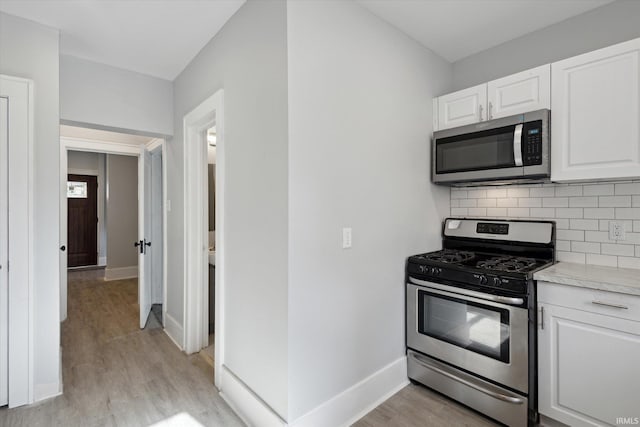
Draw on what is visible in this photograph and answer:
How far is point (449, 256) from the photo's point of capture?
2371 millimetres

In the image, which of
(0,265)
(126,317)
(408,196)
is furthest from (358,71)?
(126,317)

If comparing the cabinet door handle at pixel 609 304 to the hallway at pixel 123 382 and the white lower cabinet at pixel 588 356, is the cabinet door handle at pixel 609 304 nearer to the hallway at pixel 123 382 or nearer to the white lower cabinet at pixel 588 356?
the white lower cabinet at pixel 588 356

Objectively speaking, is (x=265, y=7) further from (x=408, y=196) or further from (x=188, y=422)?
(x=188, y=422)

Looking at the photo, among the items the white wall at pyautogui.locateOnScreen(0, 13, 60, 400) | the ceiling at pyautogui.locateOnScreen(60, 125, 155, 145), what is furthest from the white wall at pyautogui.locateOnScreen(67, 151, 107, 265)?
the white wall at pyautogui.locateOnScreen(0, 13, 60, 400)

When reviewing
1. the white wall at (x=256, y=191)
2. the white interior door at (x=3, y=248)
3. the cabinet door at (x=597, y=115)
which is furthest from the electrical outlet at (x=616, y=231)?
the white interior door at (x=3, y=248)

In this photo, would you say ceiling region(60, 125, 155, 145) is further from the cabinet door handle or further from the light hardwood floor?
the cabinet door handle

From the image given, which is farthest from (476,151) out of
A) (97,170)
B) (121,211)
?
(97,170)

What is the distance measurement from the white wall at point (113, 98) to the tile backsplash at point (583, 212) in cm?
322

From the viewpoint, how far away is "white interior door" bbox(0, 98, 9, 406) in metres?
2.01

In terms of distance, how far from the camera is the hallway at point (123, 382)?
1967 mm

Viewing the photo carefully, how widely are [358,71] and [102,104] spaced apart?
2.36 metres

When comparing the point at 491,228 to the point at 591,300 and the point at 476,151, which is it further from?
the point at 591,300

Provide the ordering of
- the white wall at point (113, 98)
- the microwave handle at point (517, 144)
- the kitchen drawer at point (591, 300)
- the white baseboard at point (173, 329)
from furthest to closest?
the white baseboard at point (173, 329), the white wall at point (113, 98), the microwave handle at point (517, 144), the kitchen drawer at point (591, 300)

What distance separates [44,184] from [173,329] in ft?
5.75
